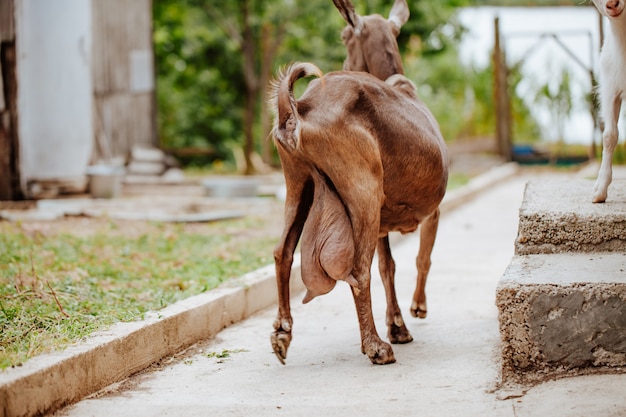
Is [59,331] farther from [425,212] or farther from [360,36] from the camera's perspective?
[360,36]

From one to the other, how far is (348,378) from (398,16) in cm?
248

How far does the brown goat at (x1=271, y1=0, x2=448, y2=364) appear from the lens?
167 inches

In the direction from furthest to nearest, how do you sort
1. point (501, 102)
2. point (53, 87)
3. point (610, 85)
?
point (501, 102)
point (53, 87)
point (610, 85)

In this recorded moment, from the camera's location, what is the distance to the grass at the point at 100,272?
4414mm

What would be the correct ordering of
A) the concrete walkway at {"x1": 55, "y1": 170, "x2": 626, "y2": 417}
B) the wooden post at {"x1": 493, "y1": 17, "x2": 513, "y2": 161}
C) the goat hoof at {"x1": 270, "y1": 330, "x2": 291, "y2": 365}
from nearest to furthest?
the concrete walkway at {"x1": 55, "y1": 170, "x2": 626, "y2": 417} < the goat hoof at {"x1": 270, "y1": 330, "x2": 291, "y2": 365} < the wooden post at {"x1": 493, "y1": 17, "x2": 513, "y2": 161}

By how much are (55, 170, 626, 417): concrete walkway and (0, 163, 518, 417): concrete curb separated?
2.9 inches

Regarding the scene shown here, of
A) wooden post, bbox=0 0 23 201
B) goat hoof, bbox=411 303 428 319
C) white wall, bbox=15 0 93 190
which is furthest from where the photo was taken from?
white wall, bbox=15 0 93 190

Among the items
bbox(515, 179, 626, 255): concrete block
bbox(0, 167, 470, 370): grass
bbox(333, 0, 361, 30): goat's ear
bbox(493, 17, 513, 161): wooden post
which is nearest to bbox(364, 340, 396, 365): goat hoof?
bbox(515, 179, 626, 255): concrete block

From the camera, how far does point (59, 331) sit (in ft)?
13.9

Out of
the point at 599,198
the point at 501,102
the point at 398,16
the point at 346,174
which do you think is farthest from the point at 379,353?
the point at 501,102

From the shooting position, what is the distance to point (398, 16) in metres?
5.56

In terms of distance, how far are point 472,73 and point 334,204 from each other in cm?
1813

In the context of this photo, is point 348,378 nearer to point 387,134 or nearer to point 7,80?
point 387,134

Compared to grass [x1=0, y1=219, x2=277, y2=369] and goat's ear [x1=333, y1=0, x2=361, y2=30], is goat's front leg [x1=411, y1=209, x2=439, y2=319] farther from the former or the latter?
grass [x1=0, y1=219, x2=277, y2=369]
